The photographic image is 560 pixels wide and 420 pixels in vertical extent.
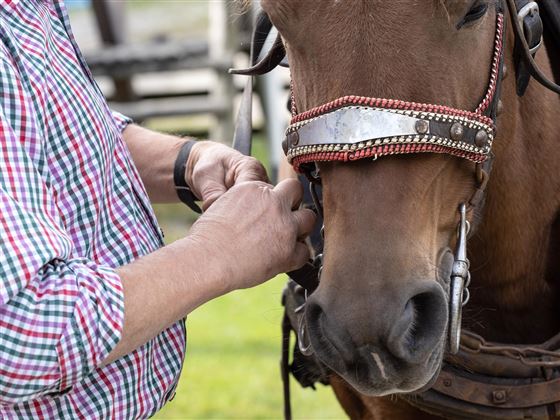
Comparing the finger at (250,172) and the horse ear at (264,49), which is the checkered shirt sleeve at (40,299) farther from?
the horse ear at (264,49)

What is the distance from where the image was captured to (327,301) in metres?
1.77

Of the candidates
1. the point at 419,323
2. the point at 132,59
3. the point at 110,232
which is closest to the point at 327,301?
the point at 419,323

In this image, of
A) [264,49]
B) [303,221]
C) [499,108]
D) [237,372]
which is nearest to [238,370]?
[237,372]

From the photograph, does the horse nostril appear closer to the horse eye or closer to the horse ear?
the horse eye

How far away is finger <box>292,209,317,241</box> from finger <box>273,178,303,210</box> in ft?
0.09

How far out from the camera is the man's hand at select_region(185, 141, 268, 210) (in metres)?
2.13

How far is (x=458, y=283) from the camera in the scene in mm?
1881

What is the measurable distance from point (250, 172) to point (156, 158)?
1.47ft

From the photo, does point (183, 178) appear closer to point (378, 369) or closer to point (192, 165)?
point (192, 165)

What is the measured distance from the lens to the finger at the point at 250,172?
2.10 m

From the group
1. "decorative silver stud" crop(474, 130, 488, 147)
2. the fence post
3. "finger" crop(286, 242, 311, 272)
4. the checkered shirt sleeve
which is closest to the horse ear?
"finger" crop(286, 242, 311, 272)

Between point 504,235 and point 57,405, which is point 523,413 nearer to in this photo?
point 504,235

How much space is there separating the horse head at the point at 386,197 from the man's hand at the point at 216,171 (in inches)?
11.1

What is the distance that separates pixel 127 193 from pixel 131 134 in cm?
59
